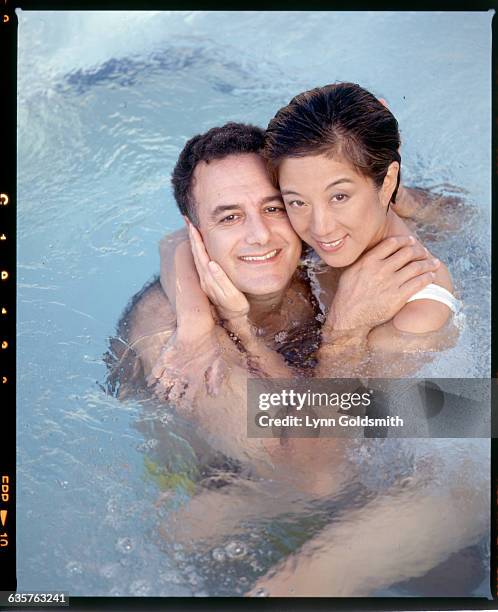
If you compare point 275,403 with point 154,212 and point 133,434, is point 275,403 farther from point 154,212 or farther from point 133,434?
point 154,212

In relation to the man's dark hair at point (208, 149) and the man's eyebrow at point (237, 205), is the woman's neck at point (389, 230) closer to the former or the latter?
the man's eyebrow at point (237, 205)

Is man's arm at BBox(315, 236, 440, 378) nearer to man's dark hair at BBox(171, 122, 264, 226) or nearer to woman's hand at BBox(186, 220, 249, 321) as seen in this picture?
woman's hand at BBox(186, 220, 249, 321)

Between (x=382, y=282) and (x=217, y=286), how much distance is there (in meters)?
0.55

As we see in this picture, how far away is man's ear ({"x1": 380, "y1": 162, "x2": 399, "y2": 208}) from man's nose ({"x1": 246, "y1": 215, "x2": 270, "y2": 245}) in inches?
15.3

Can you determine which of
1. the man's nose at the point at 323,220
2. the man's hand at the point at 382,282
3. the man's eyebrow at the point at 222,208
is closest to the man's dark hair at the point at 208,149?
the man's eyebrow at the point at 222,208

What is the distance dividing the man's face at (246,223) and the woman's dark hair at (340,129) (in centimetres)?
14

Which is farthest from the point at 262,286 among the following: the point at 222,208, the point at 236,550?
the point at 236,550

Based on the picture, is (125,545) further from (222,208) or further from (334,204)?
(334,204)

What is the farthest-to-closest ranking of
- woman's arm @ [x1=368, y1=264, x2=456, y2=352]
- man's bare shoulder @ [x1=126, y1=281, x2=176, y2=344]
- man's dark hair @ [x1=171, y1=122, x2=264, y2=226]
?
man's bare shoulder @ [x1=126, y1=281, x2=176, y2=344], man's dark hair @ [x1=171, y1=122, x2=264, y2=226], woman's arm @ [x1=368, y1=264, x2=456, y2=352]

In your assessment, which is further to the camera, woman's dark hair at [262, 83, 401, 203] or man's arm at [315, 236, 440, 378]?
man's arm at [315, 236, 440, 378]

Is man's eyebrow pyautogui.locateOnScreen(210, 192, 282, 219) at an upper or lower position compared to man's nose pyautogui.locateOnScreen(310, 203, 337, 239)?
upper

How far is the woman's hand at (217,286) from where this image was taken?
103 inches

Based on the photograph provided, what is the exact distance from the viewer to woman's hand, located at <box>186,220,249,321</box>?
2.61m

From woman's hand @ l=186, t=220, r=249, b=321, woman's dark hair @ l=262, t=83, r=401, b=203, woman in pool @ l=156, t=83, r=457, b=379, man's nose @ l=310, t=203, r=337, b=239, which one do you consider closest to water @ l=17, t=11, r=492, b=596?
woman in pool @ l=156, t=83, r=457, b=379
